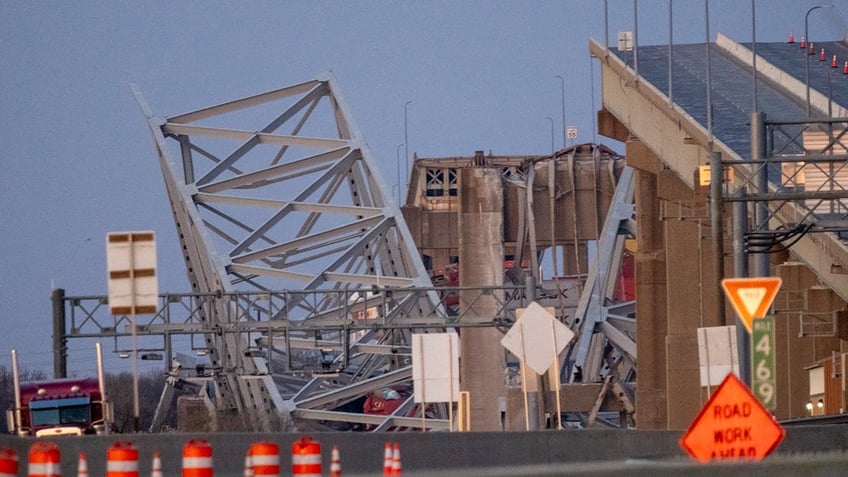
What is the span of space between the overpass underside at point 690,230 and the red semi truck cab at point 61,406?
57.3 feet

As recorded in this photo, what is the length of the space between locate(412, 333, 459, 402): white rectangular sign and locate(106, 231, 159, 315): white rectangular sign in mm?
6619

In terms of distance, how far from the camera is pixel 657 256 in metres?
63.2

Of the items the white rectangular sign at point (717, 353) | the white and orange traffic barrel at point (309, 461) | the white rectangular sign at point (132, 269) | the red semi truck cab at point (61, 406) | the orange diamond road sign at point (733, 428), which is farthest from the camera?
the red semi truck cab at point (61, 406)

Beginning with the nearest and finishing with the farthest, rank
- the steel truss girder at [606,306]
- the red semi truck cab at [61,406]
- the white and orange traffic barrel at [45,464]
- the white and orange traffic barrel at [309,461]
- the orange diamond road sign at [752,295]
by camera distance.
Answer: the white and orange traffic barrel at [45,464] < the white and orange traffic barrel at [309,461] < the orange diamond road sign at [752,295] < the red semi truck cab at [61,406] < the steel truss girder at [606,306]

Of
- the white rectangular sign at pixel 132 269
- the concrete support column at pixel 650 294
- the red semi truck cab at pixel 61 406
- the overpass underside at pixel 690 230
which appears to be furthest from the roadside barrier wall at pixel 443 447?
the concrete support column at pixel 650 294

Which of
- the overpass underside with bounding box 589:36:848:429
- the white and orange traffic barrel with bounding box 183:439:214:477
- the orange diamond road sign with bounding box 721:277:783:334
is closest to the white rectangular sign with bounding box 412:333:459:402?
the orange diamond road sign with bounding box 721:277:783:334

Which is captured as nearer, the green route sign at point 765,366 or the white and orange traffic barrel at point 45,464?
the white and orange traffic barrel at point 45,464

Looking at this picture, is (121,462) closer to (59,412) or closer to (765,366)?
(765,366)

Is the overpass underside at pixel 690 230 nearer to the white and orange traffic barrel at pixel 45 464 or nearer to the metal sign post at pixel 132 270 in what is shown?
the metal sign post at pixel 132 270

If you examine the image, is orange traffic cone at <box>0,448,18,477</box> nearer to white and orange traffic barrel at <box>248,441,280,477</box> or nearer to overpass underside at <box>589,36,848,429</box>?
white and orange traffic barrel at <box>248,441,280,477</box>

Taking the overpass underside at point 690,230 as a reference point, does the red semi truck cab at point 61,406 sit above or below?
below

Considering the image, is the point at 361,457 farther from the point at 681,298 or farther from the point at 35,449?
the point at 681,298

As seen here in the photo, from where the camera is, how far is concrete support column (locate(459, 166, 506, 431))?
216 feet

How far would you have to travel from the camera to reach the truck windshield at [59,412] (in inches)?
1479
